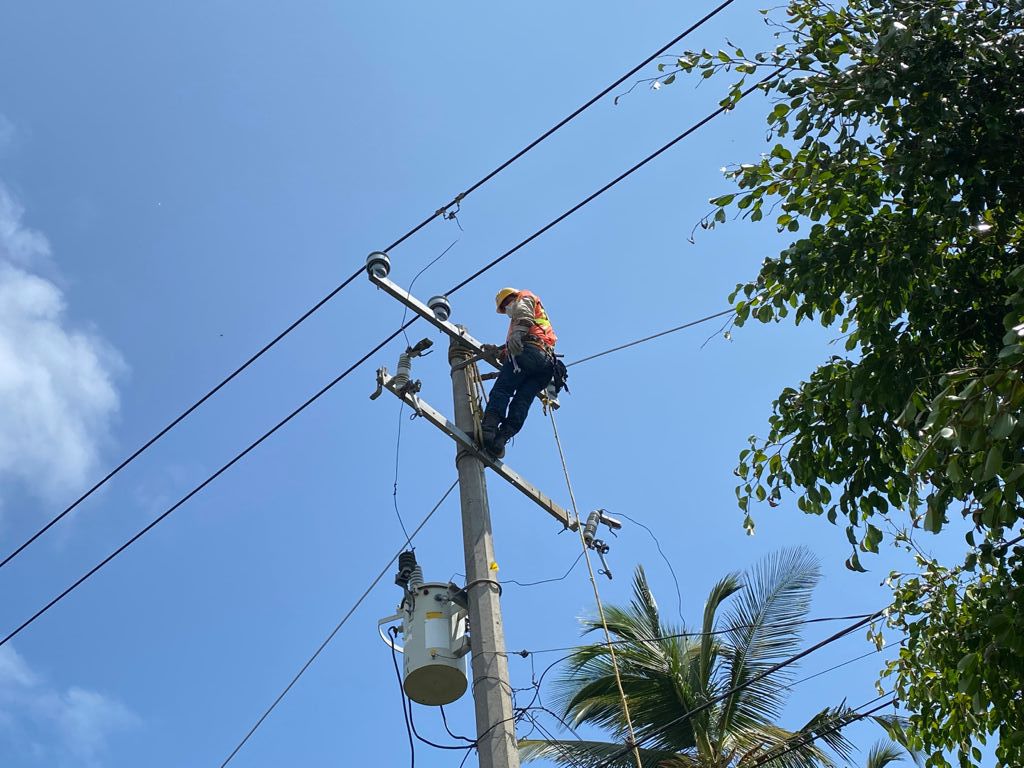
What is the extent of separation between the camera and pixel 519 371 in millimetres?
8148

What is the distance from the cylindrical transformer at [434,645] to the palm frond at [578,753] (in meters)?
3.53

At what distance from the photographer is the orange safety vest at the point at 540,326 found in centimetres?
849

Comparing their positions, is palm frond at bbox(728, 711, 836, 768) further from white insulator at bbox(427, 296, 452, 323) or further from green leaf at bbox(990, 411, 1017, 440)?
green leaf at bbox(990, 411, 1017, 440)

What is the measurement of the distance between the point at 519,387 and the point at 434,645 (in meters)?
2.01

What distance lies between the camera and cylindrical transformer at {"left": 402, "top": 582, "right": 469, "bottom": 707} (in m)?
6.73

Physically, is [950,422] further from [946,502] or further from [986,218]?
[986,218]

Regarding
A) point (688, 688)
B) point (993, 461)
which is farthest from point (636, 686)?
point (993, 461)

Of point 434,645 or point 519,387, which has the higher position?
point 519,387

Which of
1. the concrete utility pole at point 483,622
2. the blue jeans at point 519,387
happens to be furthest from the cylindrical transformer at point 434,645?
the blue jeans at point 519,387

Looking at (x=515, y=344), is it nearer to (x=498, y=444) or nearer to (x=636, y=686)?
(x=498, y=444)

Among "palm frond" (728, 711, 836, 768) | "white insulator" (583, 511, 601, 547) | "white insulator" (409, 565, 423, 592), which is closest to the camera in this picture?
"white insulator" (409, 565, 423, 592)

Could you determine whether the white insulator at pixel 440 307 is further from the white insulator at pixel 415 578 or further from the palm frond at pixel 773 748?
the palm frond at pixel 773 748

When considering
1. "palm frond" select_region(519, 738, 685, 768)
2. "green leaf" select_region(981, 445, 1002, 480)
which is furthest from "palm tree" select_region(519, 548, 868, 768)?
"green leaf" select_region(981, 445, 1002, 480)

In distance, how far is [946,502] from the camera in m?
4.16
